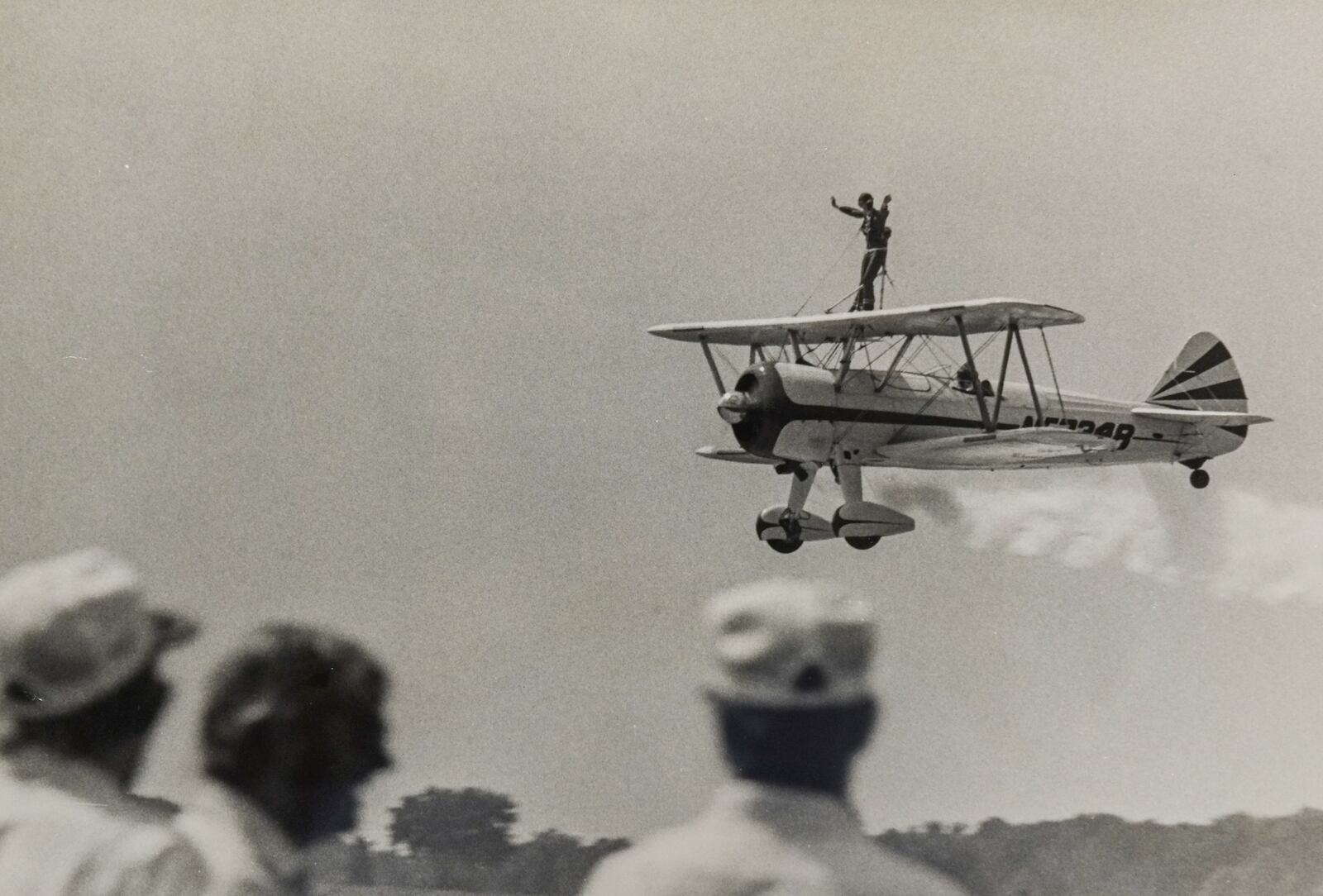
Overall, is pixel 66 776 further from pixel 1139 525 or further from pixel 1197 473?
pixel 1197 473

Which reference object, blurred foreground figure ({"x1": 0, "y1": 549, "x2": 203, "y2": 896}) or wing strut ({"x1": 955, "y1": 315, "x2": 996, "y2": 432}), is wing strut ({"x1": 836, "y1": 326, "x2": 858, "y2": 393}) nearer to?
wing strut ({"x1": 955, "y1": 315, "x2": 996, "y2": 432})

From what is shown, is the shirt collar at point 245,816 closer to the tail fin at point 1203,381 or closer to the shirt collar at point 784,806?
the shirt collar at point 784,806

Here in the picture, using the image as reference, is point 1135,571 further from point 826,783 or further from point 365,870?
point 365,870

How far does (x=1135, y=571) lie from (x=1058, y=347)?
2.38 metres

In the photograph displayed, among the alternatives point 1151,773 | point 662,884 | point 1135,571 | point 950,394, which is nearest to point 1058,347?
point 950,394

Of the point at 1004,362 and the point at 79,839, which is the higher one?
the point at 1004,362

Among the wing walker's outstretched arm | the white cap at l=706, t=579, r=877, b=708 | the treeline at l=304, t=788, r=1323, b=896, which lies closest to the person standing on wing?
the wing walker's outstretched arm

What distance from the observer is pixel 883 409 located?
48.7ft

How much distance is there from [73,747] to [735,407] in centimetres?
629

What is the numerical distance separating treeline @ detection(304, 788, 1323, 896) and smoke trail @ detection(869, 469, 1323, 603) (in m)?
2.61

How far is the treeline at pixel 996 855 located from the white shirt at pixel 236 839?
703 mm

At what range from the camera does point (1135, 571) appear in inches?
613

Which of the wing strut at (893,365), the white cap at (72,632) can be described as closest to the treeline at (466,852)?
the white cap at (72,632)

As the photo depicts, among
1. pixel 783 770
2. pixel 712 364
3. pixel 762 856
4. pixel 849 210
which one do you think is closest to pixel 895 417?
pixel 712 364
